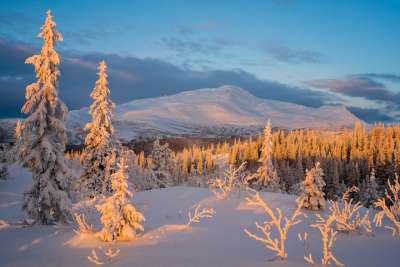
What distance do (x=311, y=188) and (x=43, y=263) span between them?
13.2 m

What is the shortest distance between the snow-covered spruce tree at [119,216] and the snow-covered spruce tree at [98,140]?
1560cm

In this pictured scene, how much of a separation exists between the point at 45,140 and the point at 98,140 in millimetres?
11016

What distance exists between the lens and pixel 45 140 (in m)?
12.6

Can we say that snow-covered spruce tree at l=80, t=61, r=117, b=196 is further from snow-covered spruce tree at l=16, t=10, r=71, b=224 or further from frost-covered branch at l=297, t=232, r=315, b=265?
frost-covered branch at l=297, t=232, r=315, b=265

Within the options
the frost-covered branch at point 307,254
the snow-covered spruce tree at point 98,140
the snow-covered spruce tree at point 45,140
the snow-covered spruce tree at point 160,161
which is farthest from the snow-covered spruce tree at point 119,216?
the snow-covered spruce tree at point 160,161

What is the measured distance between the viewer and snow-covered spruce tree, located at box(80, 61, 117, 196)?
2347 centimetres

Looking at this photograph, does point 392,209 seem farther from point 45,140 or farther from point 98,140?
point 98,140

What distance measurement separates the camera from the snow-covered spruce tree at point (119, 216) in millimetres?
7695

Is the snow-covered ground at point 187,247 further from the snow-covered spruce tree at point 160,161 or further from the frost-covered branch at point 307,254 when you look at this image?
the snow-covered spruce tree at point 160,161

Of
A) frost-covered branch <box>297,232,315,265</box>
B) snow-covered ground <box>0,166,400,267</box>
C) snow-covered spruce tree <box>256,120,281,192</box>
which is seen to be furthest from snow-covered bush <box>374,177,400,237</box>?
snow-covered spruce tree <box>256,120,281,192</box>

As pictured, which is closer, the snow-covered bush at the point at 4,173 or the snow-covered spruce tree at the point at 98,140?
the snow-covered spruce tree at the point at 98,140

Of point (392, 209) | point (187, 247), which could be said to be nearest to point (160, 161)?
point (392, 209)

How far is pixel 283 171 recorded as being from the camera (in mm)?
87438

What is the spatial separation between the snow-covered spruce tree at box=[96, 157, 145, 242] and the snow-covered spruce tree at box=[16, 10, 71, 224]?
5231 millimetres
